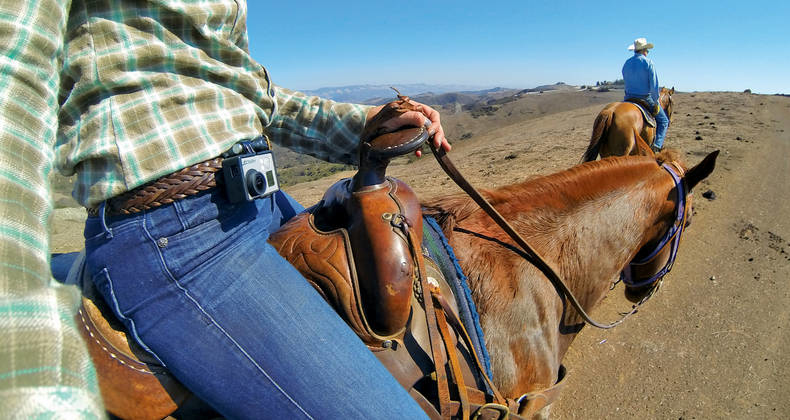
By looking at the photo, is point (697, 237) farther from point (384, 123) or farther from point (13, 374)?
point (13, 374)

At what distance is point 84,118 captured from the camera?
98cm

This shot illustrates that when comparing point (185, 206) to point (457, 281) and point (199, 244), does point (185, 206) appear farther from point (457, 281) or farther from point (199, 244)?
point (457, 281)

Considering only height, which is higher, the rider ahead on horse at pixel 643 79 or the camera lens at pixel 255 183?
the rider ahead on horse at pixel 643 79

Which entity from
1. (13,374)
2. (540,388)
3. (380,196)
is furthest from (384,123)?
(540,388)

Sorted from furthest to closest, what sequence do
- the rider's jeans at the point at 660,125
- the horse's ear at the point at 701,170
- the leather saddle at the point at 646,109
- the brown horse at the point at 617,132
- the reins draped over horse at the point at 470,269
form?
the rider's jeans at the point at 660,125, the leather saddle at the point at 646,109, the brown horse at the point at 617,132, the horse's ear at the point at 701,170, the reins draped over horse at the point at 470,269

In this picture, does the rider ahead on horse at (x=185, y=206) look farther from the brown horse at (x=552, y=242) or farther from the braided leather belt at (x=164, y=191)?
the brown horse at (x=552, y=242)

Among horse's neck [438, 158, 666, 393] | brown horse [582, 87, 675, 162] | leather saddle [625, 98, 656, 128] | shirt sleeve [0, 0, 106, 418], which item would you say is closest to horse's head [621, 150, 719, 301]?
horse's neck [438, 158, 666, 393]

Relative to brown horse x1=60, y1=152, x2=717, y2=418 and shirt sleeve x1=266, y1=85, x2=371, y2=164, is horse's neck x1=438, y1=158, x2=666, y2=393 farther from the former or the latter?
shirt sleeve x1=266, y1=85, x2=371, y2=164

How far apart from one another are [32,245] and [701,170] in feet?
9.75

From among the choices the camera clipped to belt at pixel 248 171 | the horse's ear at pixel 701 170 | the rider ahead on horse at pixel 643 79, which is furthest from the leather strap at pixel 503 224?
the rider ahead on horse at pixel 643 79

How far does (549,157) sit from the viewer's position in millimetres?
9945

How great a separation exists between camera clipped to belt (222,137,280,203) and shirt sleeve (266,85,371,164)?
1.69 feet

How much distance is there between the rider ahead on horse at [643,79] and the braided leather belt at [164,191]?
722 centimetres

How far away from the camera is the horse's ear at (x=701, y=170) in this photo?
2.29 m
